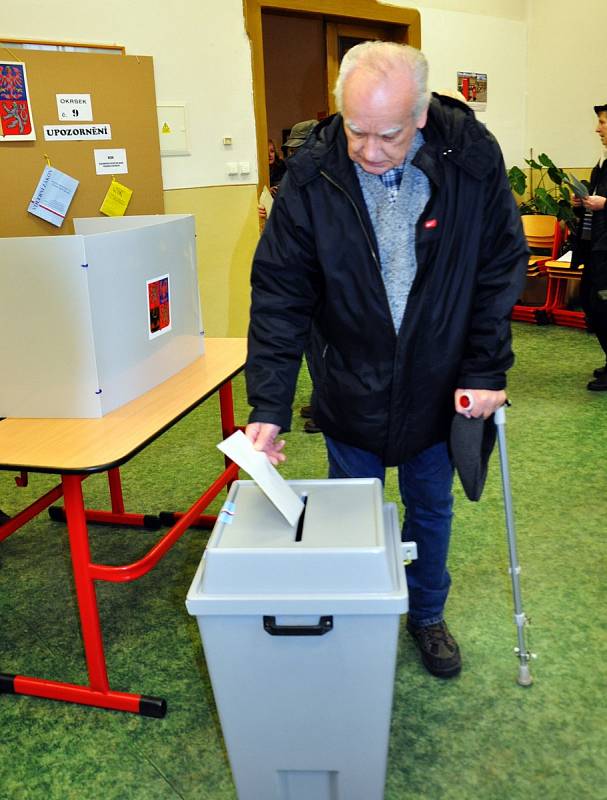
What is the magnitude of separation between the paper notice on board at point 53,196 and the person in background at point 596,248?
265cm

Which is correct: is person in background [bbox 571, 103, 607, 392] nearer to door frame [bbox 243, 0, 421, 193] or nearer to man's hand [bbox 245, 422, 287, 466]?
door frame [bbox 243, 0, 421, 193]

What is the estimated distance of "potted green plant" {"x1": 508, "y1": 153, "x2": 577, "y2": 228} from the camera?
565 cm

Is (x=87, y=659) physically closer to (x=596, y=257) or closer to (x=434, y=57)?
(x=596, y=257)

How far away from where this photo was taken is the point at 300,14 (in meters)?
4.93

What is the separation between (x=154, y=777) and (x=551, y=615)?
1112 millimetres

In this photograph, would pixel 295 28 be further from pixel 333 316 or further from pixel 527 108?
pixel 333 316

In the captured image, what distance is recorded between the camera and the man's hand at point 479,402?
1517 mm

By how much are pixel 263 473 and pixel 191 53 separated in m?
3.78

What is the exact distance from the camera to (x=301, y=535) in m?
1.26

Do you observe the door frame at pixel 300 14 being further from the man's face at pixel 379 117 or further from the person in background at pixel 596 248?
the man's face at pixel 379 117

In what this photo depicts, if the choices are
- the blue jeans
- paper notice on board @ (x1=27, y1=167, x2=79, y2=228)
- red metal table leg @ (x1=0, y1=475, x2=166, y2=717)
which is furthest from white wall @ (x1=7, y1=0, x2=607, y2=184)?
the blue jeans

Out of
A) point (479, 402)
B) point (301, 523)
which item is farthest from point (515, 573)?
point (301, 523)

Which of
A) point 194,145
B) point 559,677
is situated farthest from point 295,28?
point 559,677

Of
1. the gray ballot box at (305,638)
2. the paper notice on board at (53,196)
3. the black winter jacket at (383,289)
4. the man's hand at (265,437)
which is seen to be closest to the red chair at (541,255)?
the paper notice on board at (53,196)
